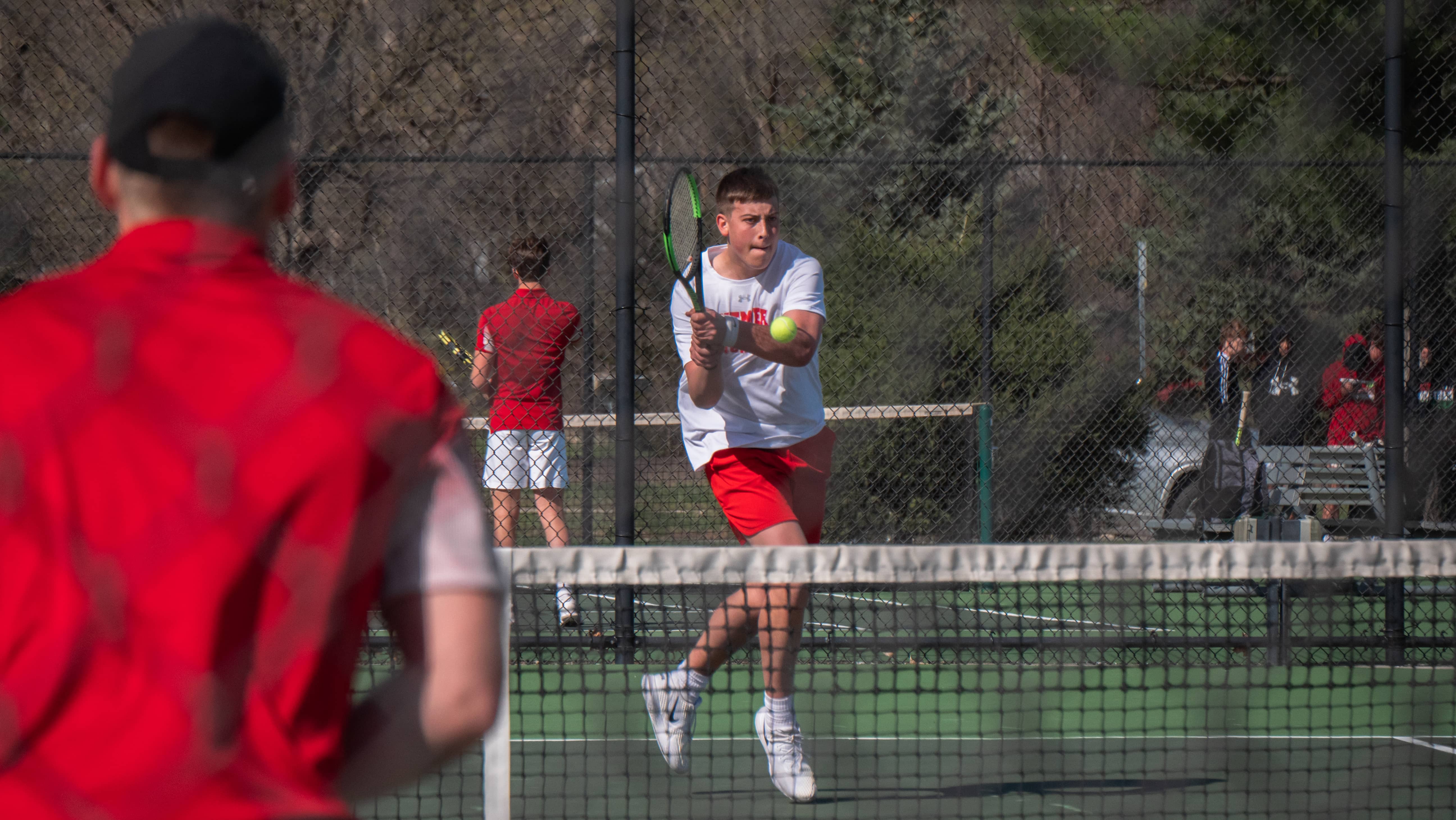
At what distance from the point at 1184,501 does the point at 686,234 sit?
404 cm

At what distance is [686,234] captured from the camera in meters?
→ 4.43

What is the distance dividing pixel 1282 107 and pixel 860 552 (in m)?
4.94

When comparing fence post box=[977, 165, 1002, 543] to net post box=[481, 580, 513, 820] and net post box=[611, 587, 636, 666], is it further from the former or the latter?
net post box=[481, 580, 513, 820]

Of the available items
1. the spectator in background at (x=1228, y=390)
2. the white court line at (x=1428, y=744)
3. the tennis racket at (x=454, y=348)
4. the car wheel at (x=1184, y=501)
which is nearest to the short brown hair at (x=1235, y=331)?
the spectator in background at (x=1228, y=390)

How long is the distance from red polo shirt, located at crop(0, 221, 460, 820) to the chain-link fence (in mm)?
4729

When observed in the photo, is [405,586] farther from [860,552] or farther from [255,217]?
[860,552]

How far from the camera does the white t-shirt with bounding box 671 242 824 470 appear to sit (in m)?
3.73

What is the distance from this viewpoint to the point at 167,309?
874 millimetres

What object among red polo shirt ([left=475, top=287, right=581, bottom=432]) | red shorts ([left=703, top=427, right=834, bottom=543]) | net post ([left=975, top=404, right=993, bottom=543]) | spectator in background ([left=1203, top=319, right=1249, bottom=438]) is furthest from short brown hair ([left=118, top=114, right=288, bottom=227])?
spectator in background ([left=1203, top=319, right=1249, bottom=438])

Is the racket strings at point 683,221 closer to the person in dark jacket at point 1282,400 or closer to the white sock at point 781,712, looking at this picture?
the white sock at point 781,712

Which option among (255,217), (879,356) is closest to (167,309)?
(255,217)

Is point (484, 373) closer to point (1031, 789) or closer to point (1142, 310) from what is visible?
point (1031, 789)

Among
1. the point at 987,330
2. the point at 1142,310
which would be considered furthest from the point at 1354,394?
the point at 987,330

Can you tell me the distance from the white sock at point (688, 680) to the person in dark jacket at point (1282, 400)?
4.59 m
